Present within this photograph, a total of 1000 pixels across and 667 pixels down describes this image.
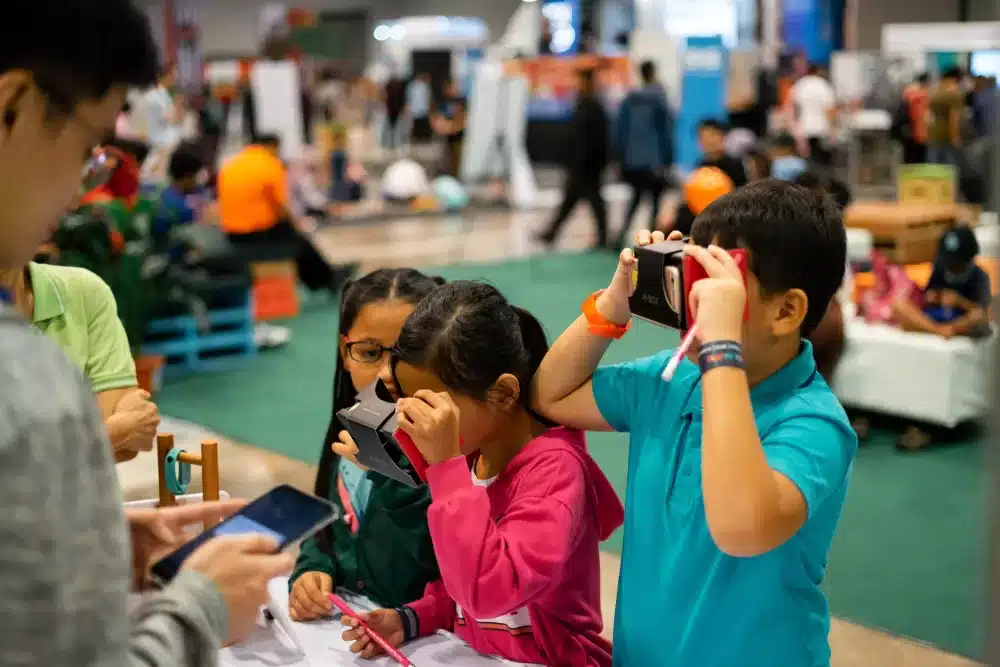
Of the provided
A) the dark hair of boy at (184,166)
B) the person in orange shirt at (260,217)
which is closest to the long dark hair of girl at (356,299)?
the dark hair of boy at (184,166)

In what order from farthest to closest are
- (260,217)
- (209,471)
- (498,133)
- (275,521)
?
(498,133)
(260,217)
(209,471)
(275,521)

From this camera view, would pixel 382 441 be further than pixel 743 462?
Yes

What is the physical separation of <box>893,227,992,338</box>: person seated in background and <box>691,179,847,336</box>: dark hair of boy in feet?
11.6

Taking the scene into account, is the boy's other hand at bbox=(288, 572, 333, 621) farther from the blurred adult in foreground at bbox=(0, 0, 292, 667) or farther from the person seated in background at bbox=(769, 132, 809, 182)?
the person seated in background at bbox=(769, 132, 809, 182)

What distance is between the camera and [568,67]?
1817 cm

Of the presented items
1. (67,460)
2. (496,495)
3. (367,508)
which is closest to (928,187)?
(367,508)

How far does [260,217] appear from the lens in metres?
7.95

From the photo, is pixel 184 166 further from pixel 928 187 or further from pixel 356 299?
pixel 356 299

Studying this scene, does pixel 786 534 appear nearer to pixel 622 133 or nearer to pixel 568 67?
pixel 622 133

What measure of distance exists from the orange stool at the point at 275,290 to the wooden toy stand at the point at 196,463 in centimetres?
615

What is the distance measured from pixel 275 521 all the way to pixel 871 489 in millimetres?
3744

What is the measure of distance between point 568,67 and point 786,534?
1738 centimetres

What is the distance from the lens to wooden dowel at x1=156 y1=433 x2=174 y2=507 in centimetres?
192

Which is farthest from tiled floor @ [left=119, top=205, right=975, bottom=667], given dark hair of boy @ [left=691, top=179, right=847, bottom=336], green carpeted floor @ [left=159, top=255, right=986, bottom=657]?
dark hair of boy @ [left=691, top=179, right=847, bottom=336]
